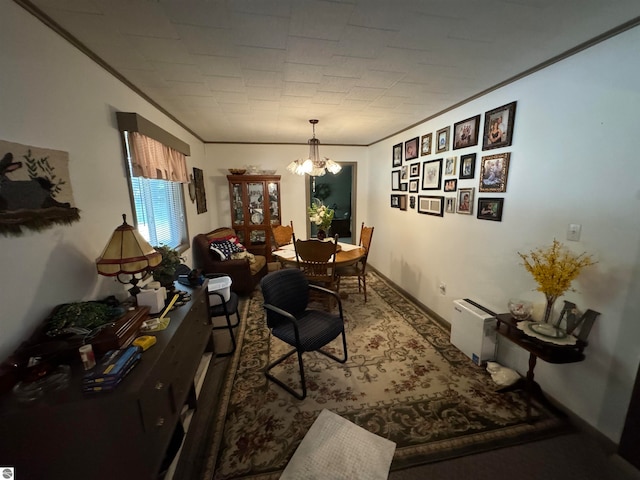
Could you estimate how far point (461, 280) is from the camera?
8.38 feet

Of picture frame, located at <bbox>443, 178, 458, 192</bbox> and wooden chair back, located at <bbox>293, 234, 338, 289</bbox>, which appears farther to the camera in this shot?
wooden chair back, located at <bbox>293, 234, 338, 289</bbox>

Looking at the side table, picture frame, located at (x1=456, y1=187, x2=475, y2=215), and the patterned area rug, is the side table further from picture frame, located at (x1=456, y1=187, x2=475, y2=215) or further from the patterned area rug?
picture frame, located at (x1=456, y1=187, x2=475, y2=215)

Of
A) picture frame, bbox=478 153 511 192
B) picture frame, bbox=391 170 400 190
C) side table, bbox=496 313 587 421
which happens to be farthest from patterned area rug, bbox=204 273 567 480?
picture frame, bbox=391 170 400 190

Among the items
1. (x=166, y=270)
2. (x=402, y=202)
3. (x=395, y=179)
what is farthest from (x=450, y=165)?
(x=166, y=270)

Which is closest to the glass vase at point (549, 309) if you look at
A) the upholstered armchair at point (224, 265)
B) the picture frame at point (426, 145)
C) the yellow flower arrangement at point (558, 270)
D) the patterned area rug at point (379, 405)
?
the yellow flower arrangement at point (558, 270)

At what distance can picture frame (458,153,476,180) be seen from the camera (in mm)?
2332

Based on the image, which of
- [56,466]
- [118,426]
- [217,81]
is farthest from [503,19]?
[56,466]

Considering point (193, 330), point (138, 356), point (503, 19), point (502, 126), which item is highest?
point (503, 19)

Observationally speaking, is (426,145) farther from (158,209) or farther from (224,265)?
(158,209)

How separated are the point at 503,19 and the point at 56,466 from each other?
2795 mm

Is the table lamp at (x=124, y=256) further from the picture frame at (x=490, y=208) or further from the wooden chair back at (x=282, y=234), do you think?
the wooden chair back at (x=282, y=234)

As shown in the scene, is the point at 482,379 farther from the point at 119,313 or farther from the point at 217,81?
the point at 217,81

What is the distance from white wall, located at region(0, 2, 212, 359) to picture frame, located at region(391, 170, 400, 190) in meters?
3.26

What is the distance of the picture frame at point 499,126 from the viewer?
6.45 ft
